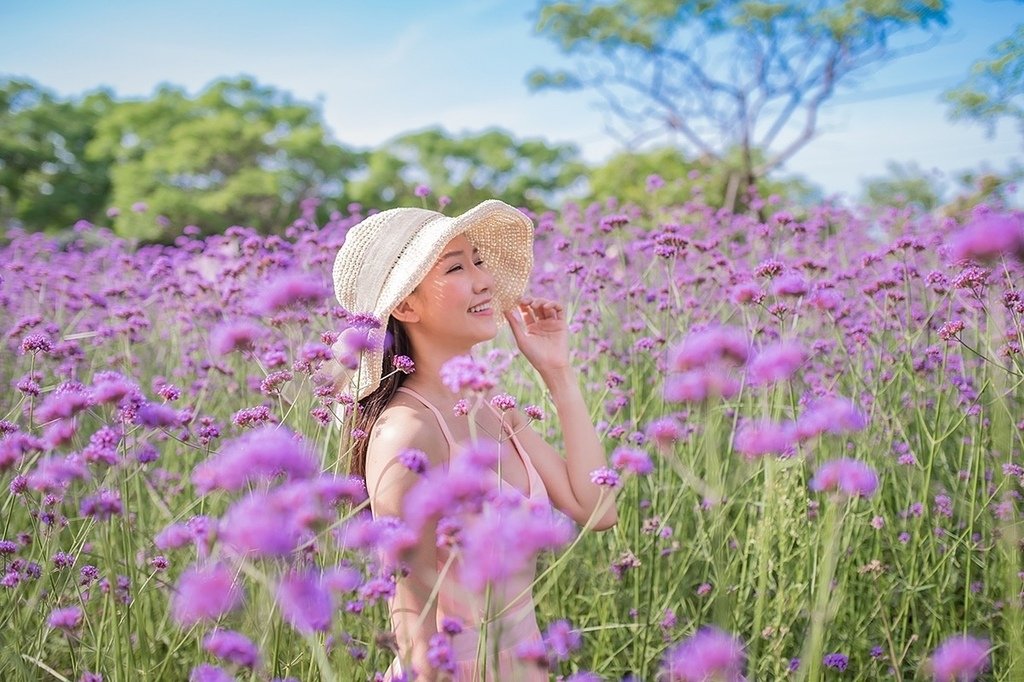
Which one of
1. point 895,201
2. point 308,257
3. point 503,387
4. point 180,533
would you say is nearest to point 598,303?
point 503,387

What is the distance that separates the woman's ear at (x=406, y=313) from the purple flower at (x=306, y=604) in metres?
1.00

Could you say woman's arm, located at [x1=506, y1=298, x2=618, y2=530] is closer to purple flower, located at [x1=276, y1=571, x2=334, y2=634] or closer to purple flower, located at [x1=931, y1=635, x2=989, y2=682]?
purple flower, located at [x1=931, y1=635, x2=989, y2=682]

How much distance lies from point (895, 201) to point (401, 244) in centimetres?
565

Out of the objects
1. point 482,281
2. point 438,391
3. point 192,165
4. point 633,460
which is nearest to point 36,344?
point 438,391

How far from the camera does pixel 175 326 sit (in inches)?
150

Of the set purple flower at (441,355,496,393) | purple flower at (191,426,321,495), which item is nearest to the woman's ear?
purple flower at (441,355,496,393)

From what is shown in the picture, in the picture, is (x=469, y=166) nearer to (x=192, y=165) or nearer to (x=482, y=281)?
(x=192, y=165)

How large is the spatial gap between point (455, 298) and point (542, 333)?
1.21 feet

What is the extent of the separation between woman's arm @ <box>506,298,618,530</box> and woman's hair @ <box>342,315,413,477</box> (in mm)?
309

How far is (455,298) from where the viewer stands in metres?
1.91

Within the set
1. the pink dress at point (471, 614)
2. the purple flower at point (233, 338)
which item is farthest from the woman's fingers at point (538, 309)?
the purple flower at point (233, 338)

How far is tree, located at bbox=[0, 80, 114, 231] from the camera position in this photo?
26984 mm

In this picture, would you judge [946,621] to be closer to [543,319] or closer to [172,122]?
[543,319]

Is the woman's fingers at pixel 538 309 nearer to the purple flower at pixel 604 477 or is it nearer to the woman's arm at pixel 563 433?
the woman's arm at pixel 563 433
